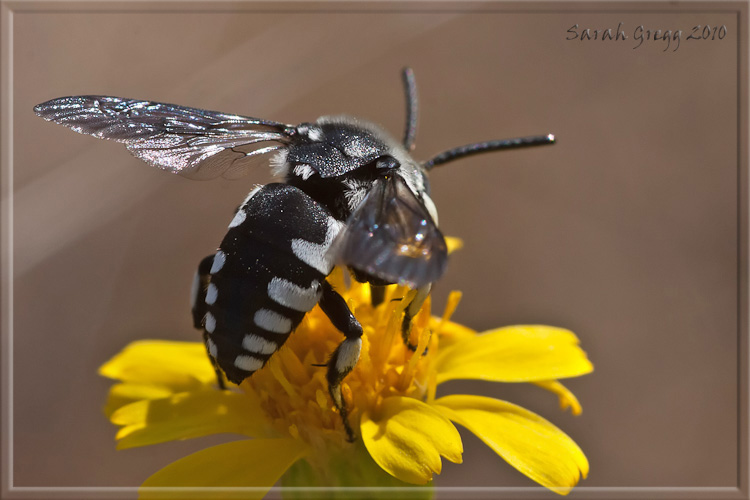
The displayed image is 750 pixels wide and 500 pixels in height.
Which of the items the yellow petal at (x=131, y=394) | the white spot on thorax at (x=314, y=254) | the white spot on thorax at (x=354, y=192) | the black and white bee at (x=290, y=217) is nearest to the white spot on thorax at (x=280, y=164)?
the black and white bee at (x=290, y=217)

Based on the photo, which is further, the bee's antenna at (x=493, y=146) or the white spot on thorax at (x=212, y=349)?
the bee's antenna at (x=493, y=146)

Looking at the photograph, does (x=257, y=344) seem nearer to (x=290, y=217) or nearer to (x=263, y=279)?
(x=263, y=279)

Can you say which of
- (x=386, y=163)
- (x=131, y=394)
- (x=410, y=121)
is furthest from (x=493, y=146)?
(x=131, y=394)

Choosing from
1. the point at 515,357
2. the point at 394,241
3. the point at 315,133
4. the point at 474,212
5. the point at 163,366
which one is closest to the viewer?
the point at 394,241

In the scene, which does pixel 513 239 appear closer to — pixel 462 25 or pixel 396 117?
pixel 396 117

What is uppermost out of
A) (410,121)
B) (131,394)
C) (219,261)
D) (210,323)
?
(410,121)

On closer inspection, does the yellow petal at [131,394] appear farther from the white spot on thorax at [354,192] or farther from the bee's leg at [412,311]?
the white spot on thorax at [354,192]

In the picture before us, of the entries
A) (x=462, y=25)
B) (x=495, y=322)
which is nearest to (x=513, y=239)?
(x=495, y=322)
